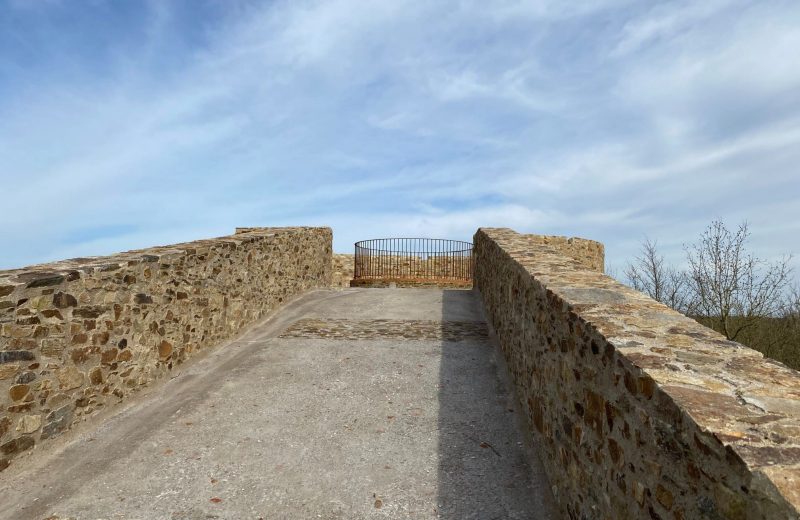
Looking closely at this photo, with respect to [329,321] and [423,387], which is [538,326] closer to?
[423,387]

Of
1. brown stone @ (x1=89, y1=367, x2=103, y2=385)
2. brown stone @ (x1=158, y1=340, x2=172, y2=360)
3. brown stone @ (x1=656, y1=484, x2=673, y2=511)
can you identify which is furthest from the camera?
brown stone @ (x1=158, y1=340, x2=172, y2=360)

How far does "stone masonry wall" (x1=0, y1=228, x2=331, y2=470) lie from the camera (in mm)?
4492

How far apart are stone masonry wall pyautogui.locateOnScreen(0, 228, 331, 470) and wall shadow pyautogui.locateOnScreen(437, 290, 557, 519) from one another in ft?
11.5

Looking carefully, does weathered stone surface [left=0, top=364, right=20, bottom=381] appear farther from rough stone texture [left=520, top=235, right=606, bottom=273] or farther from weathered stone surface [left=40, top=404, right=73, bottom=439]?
rough stone texture [left=520, top=235, right=606, bottom=273]

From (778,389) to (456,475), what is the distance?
260 centimetres

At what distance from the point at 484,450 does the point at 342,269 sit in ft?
60.5

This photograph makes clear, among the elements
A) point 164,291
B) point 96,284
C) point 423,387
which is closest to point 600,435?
point 423,387

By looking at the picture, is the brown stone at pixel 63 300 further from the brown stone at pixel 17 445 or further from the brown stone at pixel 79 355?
the brown stone at pixel 17 445

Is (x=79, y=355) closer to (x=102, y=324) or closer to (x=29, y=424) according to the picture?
(x=102, y=324)

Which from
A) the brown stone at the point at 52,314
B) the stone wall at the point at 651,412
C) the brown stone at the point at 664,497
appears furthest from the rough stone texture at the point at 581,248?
the brown stone at the point at 664,497

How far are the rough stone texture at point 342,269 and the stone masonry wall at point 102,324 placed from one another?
13708mm

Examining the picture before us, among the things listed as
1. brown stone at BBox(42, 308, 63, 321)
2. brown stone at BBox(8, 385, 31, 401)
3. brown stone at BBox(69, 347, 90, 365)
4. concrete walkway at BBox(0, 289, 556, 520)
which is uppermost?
brown stone at BBox(42, 308, 63, 321)

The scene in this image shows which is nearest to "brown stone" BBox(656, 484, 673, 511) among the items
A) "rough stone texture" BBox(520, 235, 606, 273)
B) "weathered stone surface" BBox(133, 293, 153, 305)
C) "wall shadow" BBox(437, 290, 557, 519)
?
"wall shadow" BBox(437, 290, 557, 519)

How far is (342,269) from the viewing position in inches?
894
